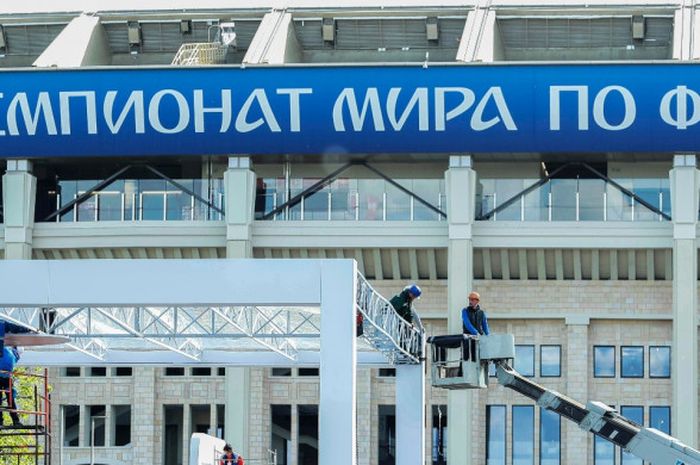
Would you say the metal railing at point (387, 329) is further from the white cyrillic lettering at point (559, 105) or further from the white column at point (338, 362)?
the white cyrillic lettering at point (559, 105)

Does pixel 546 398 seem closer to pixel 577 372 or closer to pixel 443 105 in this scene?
pixel 443 105

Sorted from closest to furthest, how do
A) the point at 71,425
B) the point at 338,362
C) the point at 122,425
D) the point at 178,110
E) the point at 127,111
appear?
the point at 338,362 < the point at 178,110 < the point at 127,111 < the point at 122,425 < the point at 71,425

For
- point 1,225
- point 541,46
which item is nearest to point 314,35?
point 541,46

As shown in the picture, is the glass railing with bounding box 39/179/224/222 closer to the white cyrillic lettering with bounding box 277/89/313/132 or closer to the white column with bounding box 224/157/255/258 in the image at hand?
the white column with bounding box 224/157/255/258

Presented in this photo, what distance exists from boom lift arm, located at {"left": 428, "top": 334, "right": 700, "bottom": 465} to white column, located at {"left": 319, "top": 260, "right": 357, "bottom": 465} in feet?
A: 17.6

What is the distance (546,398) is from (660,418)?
2232cm

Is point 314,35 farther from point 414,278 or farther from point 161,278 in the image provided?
point 161,278

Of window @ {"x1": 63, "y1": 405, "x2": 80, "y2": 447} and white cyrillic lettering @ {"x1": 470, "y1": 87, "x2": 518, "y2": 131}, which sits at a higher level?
white cyrillic lettering @ {"x1": 470, "y1": 87, "x2": 518, "y2": 131}

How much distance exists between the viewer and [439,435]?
192 feet

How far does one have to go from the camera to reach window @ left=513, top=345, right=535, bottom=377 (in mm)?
58938

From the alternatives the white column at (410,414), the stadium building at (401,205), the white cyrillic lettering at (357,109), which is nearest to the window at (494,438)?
the stadium building at (401,205)

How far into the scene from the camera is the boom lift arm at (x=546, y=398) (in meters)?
35.2

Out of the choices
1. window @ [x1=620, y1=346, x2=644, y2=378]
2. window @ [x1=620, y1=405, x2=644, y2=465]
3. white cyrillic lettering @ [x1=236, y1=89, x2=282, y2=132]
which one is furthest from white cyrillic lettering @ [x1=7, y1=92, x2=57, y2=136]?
window @ [x1=620, y1=405, x2=644, y2=465]

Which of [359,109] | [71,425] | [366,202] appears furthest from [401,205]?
[71,425]
